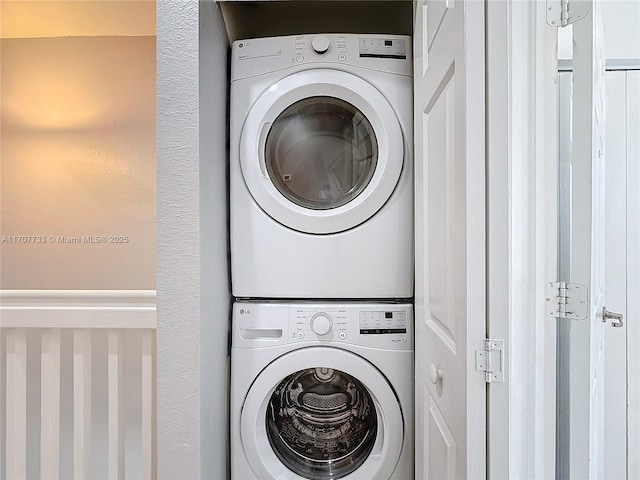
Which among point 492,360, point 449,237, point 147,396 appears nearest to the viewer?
point 492,360

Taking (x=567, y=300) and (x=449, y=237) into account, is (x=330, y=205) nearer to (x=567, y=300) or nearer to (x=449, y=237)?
(x=449, y=237)

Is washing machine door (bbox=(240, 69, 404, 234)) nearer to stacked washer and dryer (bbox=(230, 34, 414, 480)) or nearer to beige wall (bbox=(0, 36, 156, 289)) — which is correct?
stacked washer and dryer (bbox=(230, 34, 414, 480))

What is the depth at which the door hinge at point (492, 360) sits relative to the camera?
2.63 feet

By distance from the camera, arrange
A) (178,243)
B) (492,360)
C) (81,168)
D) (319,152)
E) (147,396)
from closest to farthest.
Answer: (492,360)
(178,243)
(147,396)
(319,152)
(81,168)

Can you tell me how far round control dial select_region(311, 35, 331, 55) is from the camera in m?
1.41

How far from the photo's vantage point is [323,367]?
1433 mm

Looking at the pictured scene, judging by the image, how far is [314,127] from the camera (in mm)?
1491

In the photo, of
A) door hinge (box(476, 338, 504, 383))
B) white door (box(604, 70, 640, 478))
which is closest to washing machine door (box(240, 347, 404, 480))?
door hinge (box(476, 338, 504, 383))

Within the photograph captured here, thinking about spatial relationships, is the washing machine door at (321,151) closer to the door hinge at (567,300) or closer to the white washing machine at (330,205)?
the white washing machine at (330,205)

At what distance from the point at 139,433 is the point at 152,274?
743mm

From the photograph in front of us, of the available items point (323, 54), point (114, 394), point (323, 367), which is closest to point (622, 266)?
point (323, 367)

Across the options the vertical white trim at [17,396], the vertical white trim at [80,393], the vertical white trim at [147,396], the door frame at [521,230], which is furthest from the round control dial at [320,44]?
the vertical white trim at [17,396]

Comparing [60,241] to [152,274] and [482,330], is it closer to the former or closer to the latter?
[152,274]

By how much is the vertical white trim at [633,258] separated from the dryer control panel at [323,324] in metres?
0.85
